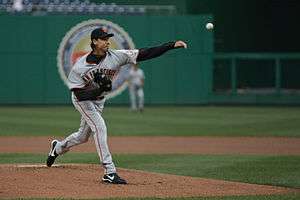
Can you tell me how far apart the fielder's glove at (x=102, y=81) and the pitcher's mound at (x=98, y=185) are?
1128 mm

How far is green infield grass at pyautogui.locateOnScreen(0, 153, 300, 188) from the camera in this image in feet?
31.8

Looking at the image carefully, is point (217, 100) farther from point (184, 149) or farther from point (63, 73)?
point (184, 149)

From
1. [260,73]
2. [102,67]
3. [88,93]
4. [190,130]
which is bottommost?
[190,130]

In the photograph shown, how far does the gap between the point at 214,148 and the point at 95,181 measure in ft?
17.8

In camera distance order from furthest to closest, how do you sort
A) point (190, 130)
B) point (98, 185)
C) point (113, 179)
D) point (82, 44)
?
point (82, 44)
point (190, 130)
point (113, 179)
point (98, 185)

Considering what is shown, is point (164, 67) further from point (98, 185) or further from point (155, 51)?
point (98, 185)

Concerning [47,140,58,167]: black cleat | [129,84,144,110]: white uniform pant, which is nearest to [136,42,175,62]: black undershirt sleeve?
[47,140,58,167]: black cleat

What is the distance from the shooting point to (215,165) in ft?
36.7

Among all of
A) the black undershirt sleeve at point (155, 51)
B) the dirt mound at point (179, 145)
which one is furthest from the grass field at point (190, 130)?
the black undershirt sleeve at point (155, 51)

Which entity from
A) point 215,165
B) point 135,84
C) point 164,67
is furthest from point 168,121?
point 215,165

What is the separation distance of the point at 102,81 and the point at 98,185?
1212mm

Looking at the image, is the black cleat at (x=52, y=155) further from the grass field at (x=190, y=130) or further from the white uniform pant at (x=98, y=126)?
the grass field at (x=190, y=130)

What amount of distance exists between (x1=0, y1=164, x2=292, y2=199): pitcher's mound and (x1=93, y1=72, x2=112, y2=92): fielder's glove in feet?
3.70

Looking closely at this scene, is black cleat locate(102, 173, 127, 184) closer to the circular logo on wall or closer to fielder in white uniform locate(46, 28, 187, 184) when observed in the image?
fielder in white uniform locate(46, 28, 187, 184)
